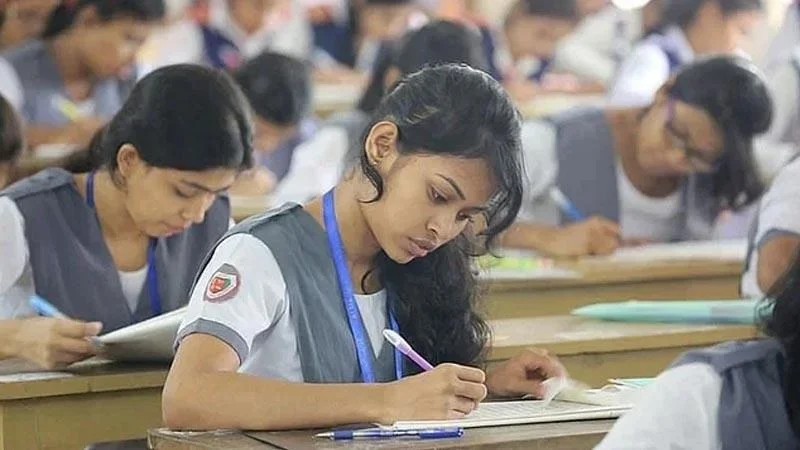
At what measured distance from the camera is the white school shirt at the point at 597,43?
7074mm

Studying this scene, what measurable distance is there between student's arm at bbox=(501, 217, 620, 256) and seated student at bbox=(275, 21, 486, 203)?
400 mm

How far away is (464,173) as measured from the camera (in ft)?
6.02

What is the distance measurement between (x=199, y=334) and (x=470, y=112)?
15.6 inches

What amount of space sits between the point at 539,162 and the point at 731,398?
98.5 inches

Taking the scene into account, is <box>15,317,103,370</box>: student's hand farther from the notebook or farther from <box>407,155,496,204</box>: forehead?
<box>407,155,496,204</box>: forehead

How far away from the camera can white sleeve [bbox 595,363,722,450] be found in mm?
1316

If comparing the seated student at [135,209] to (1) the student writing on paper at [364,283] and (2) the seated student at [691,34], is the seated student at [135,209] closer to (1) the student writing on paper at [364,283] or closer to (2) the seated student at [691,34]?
(1) the student writing on paper at [364,283]

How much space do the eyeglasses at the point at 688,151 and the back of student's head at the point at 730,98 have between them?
21mm

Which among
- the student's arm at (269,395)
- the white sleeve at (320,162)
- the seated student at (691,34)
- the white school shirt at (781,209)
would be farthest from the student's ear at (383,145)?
the white sleeve at (320,162)

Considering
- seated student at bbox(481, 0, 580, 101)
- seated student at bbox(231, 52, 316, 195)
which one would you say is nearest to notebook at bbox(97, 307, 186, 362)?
seated student at bbox(231, 52, 316, 195)

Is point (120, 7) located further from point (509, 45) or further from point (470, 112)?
point (470, 112)

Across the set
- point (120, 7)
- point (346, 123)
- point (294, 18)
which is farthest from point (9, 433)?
point (294, 18)

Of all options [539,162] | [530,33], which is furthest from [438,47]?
[530,33]

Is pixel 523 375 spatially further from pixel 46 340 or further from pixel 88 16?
pixel 88 16
